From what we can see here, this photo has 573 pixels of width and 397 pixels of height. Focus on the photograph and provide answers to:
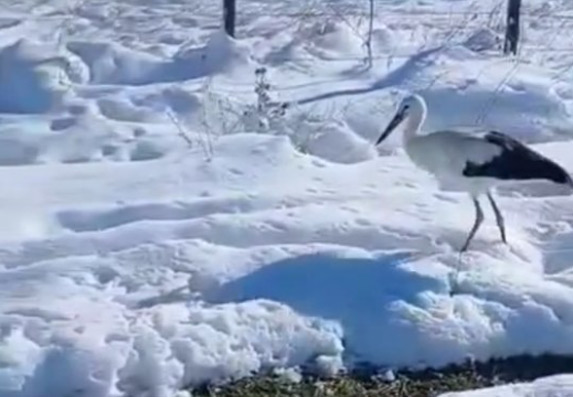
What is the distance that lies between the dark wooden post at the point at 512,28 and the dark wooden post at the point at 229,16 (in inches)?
82.1

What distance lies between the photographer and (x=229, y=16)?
41.7 ft

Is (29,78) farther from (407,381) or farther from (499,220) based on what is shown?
(407,381)

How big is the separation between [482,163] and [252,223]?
1.14 m

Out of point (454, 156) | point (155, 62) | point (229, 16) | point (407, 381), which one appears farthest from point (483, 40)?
point (407, 381)

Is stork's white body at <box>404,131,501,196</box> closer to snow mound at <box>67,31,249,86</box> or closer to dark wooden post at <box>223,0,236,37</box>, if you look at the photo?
snow mound at <box>67,31,249,86</box>

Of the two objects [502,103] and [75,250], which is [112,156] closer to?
[75,250]

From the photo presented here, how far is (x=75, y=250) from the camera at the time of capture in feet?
25.0

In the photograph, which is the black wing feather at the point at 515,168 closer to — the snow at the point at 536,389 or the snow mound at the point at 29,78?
the snow at the point at 536,389

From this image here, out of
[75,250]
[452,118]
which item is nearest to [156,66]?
[452,118]

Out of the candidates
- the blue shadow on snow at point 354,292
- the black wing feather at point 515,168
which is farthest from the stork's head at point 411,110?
the blue shadow on snow at point 354,292

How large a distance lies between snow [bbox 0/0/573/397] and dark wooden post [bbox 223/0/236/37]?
16.0 inches

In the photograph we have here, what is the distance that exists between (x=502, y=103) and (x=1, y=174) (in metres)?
3.63

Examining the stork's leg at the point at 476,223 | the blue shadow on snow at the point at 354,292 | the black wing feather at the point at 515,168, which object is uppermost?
the black wing feather at the point at 515,168

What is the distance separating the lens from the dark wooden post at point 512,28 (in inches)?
481
